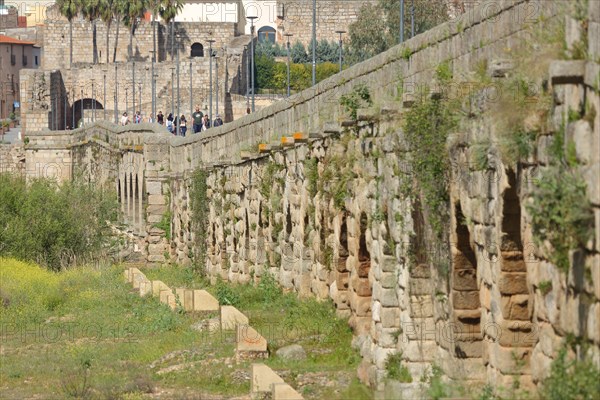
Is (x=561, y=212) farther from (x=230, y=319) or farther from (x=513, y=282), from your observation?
(x=230, y=319)

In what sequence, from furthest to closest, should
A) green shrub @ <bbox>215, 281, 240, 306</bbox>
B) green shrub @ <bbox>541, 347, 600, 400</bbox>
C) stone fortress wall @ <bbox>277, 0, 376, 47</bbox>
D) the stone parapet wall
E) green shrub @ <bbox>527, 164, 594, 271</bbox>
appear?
stone fortress wall @ <bbox>277, 0, 376, 47</bbox> < the stone parapet wall < green shrub @ <bbox>215, 281, 240, 306</bbox> < green shrub @ <bbox>527, 164, 594, 271</bbox> < green shrub @ <bbox>541, 347, 600, 400</bbox>

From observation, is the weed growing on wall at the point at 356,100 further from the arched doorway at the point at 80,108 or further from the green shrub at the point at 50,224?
the arched doorway at the point at 80,108

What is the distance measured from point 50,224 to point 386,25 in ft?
111

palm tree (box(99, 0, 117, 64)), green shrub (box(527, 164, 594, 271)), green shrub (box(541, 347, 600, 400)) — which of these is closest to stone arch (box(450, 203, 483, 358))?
green shrub (box(527, 164, 594, 271))

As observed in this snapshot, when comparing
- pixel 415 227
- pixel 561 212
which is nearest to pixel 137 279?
pixel 415 227

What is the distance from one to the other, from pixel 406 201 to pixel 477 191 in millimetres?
2949

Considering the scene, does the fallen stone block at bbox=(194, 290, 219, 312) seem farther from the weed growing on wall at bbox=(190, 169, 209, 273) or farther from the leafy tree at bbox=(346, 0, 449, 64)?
the leafy tree at bbox=(346, 0, 449, 64)

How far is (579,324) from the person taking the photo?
34.0 ft

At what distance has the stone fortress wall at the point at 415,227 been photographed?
11.0 m

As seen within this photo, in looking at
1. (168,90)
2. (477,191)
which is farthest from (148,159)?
(168,90)

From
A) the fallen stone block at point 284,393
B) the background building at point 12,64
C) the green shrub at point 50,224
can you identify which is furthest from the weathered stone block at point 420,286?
the background building at point 12,64

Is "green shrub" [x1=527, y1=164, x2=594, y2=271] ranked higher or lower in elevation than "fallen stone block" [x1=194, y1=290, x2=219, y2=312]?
higher

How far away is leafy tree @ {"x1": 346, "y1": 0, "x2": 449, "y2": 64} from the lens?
5712 cm

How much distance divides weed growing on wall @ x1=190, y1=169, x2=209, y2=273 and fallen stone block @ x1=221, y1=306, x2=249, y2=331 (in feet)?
39.2
